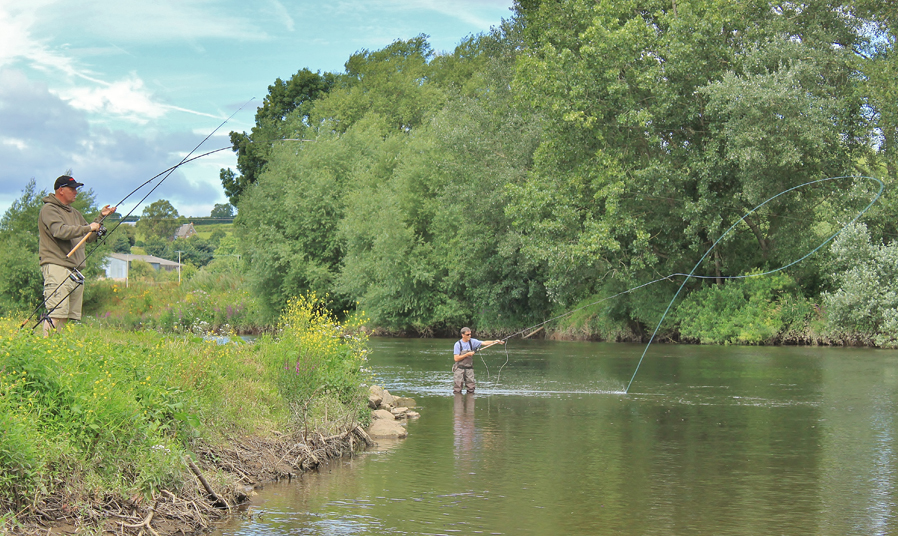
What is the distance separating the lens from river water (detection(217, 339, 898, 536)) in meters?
8.14

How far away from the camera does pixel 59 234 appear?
395 inches

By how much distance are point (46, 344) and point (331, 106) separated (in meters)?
63.6

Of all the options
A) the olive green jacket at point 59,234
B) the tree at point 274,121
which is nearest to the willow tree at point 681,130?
the olive green jacket at point 59,234

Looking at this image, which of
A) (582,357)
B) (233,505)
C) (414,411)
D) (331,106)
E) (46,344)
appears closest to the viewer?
(46,344)

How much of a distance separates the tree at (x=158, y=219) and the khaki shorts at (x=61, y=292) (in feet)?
441

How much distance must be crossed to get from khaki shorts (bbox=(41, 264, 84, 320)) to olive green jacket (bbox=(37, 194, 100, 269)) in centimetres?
9

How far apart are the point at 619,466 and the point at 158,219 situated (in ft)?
457

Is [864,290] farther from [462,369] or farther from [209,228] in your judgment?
[209,228]

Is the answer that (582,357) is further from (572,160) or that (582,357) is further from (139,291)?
(139,291)

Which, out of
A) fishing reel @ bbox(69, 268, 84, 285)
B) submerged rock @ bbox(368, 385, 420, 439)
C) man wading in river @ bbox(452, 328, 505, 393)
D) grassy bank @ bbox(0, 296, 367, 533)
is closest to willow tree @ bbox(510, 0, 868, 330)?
man wading in river @ bbox(452, 328, 505, 393)

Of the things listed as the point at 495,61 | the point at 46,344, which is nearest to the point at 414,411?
the point at 46,344

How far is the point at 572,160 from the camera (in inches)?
1425

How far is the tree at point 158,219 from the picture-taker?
458 feet

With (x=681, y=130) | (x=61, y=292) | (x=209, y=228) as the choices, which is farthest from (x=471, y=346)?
(x=209, y=228)
